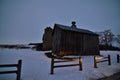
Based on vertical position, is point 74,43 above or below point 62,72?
above

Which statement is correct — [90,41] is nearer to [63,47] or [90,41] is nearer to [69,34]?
[69,34]

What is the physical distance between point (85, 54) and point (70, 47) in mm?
4093

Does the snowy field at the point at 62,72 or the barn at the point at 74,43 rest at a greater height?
the barn at the point at 74,43

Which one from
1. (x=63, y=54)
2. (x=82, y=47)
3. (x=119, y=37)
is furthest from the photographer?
(x=119, y=37)

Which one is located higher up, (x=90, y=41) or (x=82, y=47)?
(x=90, y=41)

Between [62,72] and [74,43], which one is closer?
[62,72]

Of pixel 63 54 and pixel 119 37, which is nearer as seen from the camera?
pixel 63 54

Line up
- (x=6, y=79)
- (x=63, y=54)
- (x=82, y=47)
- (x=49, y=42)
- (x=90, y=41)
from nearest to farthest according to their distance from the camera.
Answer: (x=6, y=79) → (x=63, y=54) → (x=82, y=47) → (x=90, y=41) → (x=49, y=42)

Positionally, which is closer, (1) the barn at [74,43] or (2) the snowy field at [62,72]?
(2) the snowy field at [62,72]

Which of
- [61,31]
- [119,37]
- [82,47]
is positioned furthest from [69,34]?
[119,37]

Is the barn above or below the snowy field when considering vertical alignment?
above

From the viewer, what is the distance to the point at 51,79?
5.53m

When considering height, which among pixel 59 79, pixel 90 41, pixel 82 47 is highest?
pixel 90 41

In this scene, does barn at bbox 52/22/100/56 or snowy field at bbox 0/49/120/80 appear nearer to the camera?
snowy field at bbox 0/49/120/80
